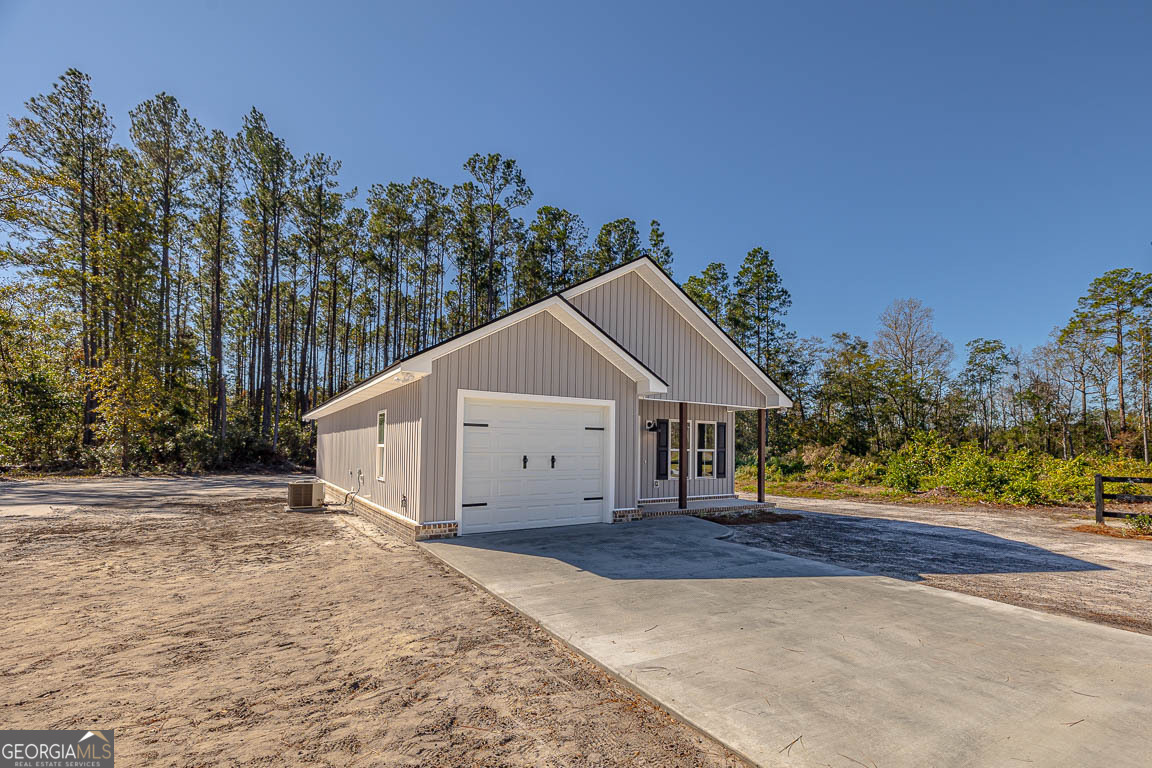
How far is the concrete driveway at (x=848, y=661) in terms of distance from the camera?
101 inches

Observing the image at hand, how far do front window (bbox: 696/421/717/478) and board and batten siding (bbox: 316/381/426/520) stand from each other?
6.95 metres

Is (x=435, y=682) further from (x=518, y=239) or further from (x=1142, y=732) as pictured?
(x=518, y=239)

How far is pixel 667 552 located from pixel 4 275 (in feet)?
84.3

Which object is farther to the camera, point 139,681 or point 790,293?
point 790,293

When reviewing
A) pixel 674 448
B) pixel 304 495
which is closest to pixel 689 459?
pixel 674 448

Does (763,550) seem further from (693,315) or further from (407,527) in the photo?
(693,315)

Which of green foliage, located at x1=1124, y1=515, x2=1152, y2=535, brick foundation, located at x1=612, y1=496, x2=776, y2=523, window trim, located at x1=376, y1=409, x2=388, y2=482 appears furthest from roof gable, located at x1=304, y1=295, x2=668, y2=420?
green foliage, located at x1=1124, y1=515, x2=1152, y2=535

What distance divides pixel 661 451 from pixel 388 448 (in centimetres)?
589

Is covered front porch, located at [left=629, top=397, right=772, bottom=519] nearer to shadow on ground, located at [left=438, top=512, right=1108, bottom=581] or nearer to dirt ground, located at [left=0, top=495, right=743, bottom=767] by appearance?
shadow on ground, located at [left=438, top=512, right=1108, bottom=581]

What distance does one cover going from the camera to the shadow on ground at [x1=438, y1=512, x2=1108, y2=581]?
6.28 m

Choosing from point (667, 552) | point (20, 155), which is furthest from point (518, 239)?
point (667, 552)

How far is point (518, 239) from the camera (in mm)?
30219

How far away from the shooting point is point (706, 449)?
1239cm

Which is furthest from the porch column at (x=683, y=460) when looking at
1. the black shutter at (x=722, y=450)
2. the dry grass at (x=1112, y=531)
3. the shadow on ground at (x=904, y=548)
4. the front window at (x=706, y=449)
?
the dry grass at (x=1112, y=531)
